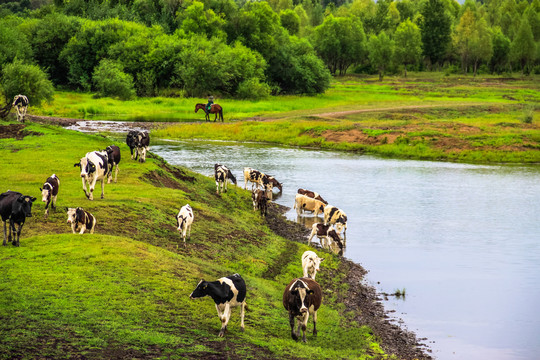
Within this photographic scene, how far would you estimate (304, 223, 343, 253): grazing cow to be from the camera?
26.3m

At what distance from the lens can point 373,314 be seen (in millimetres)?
19656

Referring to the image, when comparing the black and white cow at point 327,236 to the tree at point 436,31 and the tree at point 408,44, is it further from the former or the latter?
the tree at point 436,31

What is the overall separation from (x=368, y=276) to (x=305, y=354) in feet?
34.8

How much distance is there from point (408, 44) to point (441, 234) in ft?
394

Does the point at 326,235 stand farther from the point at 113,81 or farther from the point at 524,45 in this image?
the point at 524,45

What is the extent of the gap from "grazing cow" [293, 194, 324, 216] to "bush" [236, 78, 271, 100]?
204ft

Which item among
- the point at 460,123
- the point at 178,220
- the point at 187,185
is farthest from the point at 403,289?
the point at 460,123

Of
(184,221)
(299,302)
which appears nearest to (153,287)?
(299,302)

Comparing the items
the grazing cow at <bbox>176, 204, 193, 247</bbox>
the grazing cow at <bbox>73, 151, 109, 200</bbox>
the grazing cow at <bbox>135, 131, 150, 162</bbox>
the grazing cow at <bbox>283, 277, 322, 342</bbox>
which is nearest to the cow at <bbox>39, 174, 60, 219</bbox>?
the grazing cow at <bbox>73, 151, 109, 200</bbox>

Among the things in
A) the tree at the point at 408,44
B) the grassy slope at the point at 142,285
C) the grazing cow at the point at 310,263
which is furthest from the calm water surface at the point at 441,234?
the tree at the point at 408,44

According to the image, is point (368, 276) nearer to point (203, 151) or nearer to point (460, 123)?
point (203, 151)

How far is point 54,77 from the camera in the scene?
330ft

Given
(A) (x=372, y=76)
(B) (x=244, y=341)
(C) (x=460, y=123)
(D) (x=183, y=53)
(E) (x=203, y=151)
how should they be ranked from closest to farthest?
(B) (x=244, y=341) → (E) (x=203, y=151) → (C) (x=460, y=123) → (D) (x=183, y=53) → (A) (x=372, y=76)

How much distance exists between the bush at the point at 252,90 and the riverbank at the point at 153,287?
217ft
